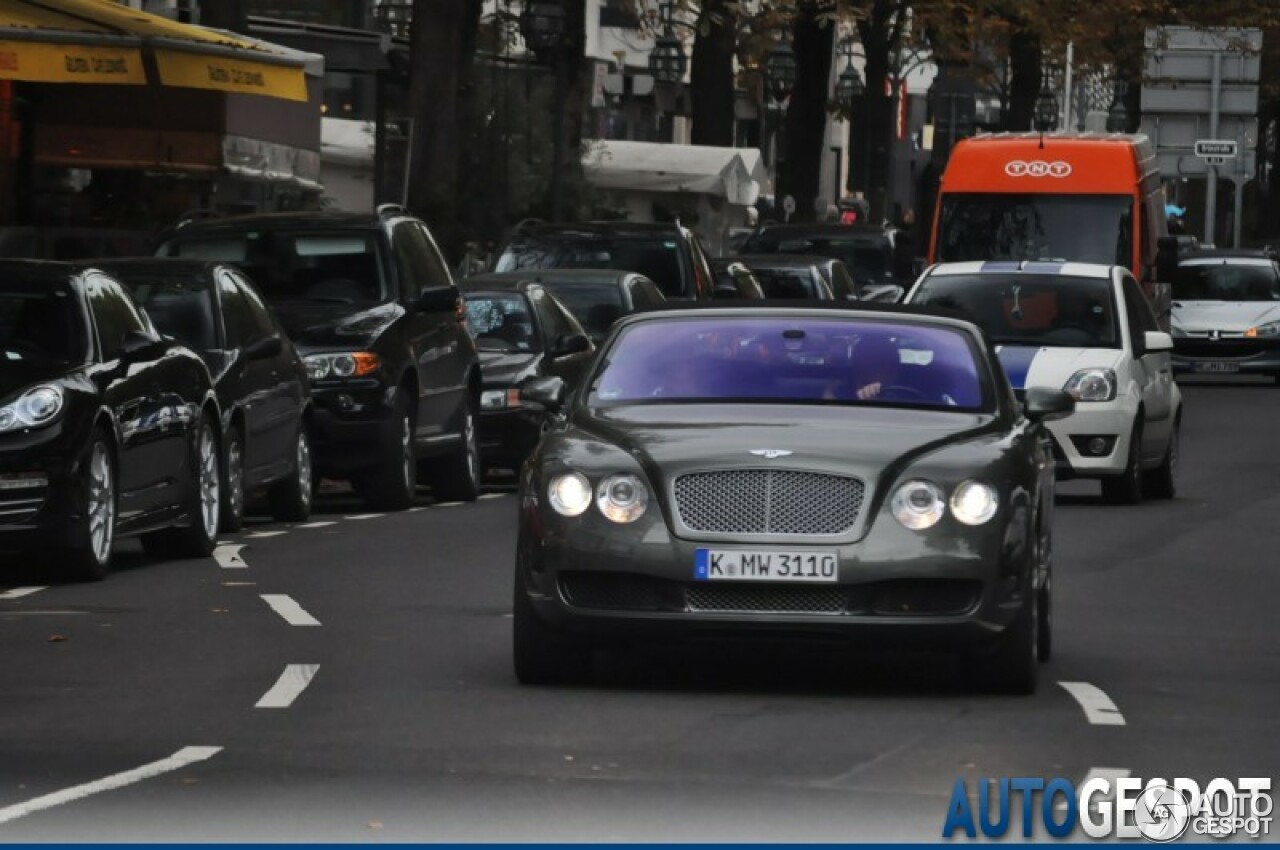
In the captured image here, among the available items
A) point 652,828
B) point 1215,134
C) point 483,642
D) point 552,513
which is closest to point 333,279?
point 483,642

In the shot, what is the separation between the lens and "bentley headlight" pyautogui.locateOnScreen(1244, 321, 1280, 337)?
45531mm

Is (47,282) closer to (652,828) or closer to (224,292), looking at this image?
(224,292)

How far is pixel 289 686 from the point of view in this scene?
12.2 meters

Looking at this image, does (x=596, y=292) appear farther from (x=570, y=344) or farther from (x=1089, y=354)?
(x=570, y=344)

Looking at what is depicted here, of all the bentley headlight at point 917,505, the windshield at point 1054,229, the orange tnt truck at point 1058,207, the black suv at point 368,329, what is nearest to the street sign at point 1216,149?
the orange tnt truck at point 1058,207

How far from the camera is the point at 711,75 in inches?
1964

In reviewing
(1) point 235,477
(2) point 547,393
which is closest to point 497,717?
(2) point 547,393

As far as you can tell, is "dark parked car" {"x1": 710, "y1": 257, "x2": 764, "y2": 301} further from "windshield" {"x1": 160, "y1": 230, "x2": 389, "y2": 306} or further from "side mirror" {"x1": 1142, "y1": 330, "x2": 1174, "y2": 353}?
"windshield" {"x1": 160, "y1": 230, "x2": 389, "y2": 306}

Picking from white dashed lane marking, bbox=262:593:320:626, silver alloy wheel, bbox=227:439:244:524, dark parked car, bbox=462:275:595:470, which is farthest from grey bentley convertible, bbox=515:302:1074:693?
dark parked car, bbox=462:275:595:470

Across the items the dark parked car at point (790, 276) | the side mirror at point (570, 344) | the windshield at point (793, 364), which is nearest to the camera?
the windshield at point (793, 364)

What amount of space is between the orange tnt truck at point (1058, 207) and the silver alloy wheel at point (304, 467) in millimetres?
15197

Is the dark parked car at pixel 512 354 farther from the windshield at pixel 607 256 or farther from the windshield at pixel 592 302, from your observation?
the windshield at pixel 607 256

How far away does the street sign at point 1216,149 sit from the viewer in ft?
195

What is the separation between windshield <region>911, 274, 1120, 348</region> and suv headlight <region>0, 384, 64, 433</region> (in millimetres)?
8954
